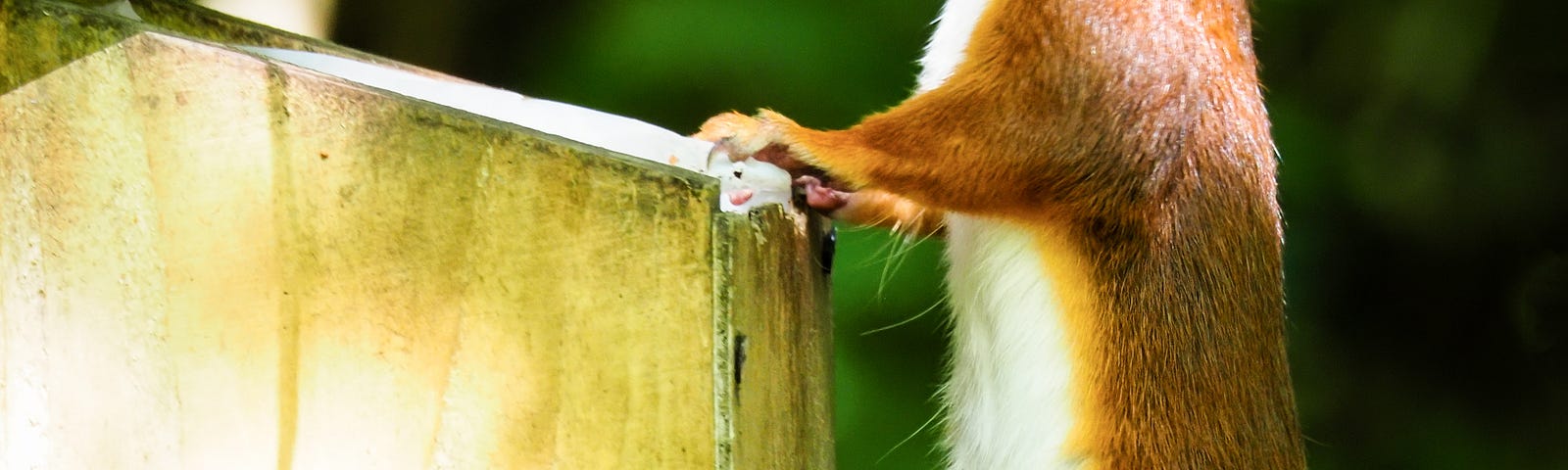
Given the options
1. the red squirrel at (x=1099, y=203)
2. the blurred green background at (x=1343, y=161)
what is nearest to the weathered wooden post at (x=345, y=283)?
the red squirrel at (x=1099, y=203)

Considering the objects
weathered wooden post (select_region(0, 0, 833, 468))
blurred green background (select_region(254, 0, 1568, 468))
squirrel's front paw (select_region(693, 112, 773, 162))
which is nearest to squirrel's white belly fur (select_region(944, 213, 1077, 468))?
squirrel's front paw (select_region(693, 112, 773, 162))

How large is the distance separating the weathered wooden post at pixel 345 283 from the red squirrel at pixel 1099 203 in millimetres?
408

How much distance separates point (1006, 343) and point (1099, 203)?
22cm

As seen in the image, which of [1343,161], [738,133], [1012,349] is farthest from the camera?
[1343,161]

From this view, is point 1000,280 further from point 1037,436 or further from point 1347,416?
point 1347,416

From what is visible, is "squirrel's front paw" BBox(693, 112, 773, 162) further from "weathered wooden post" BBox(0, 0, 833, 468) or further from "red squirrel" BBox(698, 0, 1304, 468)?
"weathered wooden post" BBox(0, 0, 833, 468)

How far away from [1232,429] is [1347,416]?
2.06 m

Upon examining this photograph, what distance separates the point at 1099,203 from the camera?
1735mm

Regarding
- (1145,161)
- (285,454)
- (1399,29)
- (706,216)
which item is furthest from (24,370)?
(1399,29)

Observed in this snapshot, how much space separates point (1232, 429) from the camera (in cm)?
179

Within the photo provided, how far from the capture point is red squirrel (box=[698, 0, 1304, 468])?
1.72 m

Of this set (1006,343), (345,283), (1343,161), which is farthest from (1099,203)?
(1343,161)

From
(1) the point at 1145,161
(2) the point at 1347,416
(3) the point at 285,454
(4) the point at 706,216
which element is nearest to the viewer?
(4) the point at 706,216

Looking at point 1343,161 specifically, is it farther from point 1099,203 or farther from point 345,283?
point 345,283
